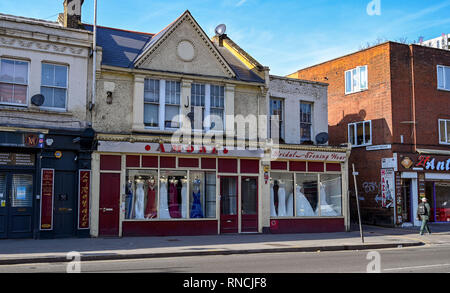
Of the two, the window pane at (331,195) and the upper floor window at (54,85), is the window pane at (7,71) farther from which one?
the window pane at (331,195)

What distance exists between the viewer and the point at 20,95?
56.2ft

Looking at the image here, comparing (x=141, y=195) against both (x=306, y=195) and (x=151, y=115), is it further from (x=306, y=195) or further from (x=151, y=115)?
(x=306, y=195)

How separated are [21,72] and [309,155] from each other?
12903 mm

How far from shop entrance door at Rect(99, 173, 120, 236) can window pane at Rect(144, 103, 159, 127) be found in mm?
2646

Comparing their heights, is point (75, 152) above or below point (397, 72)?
below

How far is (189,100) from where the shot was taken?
19.8 m

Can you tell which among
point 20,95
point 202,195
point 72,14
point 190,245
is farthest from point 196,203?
point 72,14

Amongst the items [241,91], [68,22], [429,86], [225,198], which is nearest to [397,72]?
[429,86]

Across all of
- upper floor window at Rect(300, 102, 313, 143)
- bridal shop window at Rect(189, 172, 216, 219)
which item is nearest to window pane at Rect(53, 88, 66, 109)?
bridal shop window at Rect(189, 172, 216, 219)

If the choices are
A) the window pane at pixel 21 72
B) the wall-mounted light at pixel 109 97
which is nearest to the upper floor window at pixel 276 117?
the wall-mounted light at pixel 109 97

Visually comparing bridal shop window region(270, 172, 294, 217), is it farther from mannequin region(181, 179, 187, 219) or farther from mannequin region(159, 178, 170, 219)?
mannequin region(159, 178, 170, 219)

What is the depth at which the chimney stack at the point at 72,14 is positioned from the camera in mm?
18734

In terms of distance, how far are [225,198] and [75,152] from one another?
6.67 metres
